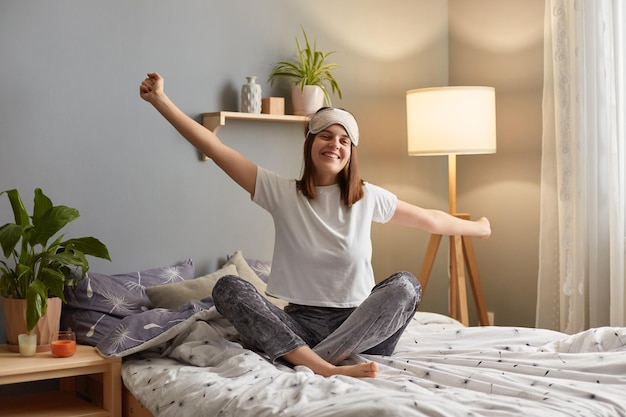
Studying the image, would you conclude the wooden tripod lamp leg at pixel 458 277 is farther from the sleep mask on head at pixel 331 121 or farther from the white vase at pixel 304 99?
the sleep mask on head at pixel 331 121

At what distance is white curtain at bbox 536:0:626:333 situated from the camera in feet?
11.9

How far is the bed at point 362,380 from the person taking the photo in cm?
210

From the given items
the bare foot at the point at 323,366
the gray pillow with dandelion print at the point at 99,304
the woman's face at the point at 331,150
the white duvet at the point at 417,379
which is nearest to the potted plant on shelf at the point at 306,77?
the woman's face at the point at 331,150

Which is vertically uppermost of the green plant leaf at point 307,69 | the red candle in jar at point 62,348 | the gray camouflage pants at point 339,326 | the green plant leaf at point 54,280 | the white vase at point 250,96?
the green plant leaf at point 307,69

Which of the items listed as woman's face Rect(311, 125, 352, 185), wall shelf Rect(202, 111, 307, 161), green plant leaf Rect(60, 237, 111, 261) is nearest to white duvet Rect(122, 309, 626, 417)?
green plant leaf Rect(60, 237, 111, 261)

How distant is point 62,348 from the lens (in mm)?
2756

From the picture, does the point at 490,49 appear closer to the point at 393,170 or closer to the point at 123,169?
the point at 393,170

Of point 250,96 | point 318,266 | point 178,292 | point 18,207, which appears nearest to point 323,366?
point 318,266

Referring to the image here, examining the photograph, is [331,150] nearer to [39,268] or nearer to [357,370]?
[357,370]

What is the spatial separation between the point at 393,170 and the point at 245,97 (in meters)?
1.05

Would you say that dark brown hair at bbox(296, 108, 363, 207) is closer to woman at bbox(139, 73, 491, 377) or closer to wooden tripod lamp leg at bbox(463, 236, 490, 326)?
Result: woman at bbox(139, 73, 491, 377)

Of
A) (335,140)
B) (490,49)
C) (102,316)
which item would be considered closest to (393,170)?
(490,49)

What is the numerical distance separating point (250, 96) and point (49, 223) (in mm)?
1085

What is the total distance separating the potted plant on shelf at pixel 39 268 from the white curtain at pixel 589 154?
79.6 inches
